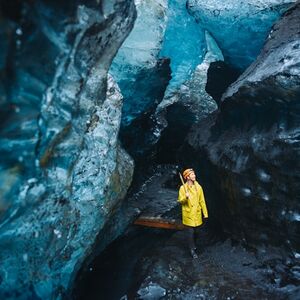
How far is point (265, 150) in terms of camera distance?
6008 millimetres

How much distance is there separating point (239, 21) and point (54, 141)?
5.88 m

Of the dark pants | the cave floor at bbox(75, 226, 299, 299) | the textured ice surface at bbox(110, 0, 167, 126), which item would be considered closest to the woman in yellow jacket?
the dark pants

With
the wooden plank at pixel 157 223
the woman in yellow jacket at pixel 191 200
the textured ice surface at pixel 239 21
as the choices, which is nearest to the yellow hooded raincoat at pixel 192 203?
the woman in yellow jacket at pixel 191 200

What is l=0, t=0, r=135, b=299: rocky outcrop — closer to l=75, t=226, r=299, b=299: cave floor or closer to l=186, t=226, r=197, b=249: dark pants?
l=75, t=226, r=299, b=299: cave floor

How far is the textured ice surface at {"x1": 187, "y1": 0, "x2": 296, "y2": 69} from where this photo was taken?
788 cm

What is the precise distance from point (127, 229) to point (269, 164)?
3.04 meters

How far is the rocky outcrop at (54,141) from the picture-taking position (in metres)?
3.00

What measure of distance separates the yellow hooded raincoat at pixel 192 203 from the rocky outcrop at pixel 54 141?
4.09 feet

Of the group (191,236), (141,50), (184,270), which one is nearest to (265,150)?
(191,236)

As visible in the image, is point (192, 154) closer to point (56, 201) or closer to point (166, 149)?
point (166, 149)

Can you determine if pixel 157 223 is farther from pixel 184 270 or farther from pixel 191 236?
pixel 184 270

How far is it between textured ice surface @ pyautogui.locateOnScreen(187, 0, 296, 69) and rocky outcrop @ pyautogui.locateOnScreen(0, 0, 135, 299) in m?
4.10

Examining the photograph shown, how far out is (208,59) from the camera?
10234 millimetres

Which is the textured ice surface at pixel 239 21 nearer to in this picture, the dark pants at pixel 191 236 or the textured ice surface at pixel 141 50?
the textured ice surface at pixel 141 50
